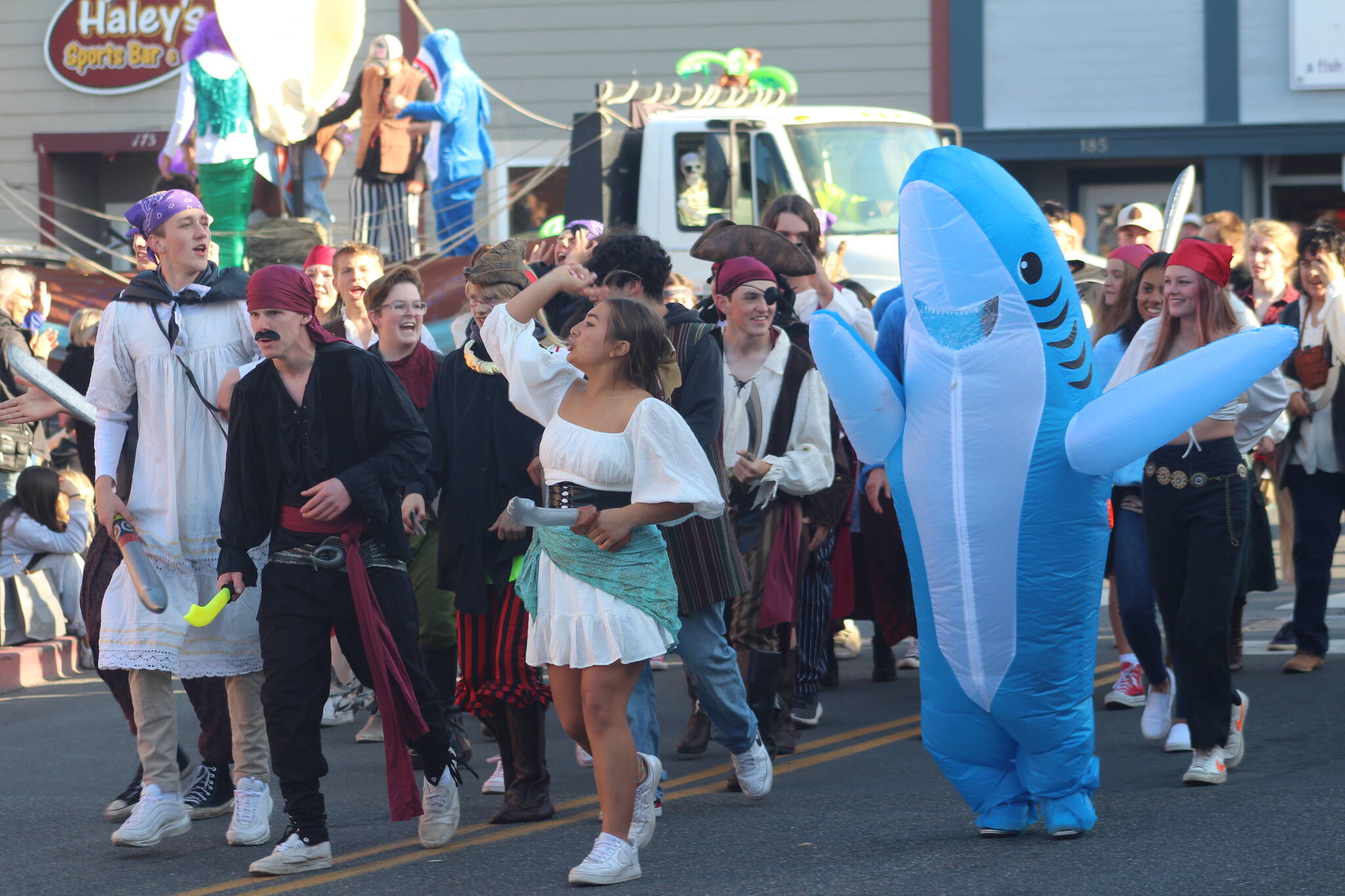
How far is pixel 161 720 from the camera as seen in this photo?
18.0 feet

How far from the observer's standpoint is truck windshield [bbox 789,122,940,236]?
42.3 feet

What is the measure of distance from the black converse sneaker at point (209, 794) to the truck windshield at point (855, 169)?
7.86 meters

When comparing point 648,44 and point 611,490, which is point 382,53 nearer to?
point 648,44

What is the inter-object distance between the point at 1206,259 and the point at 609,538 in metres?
2.41

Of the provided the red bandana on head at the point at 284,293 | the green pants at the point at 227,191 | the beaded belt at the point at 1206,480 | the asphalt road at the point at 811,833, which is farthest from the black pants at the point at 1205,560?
the green pants at the point at 227,191

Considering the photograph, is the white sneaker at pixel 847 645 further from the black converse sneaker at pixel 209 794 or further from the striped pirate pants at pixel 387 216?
the striped pirate pants at pixel 387 216

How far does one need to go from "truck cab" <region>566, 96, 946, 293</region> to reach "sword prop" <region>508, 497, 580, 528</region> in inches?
313

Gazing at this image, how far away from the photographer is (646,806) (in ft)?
16.5

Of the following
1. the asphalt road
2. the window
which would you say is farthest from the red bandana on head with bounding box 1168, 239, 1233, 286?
the window

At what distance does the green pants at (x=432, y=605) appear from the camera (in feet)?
21.1

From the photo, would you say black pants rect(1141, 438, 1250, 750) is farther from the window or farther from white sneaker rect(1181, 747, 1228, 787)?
the window

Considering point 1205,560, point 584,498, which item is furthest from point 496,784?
point 1205,560

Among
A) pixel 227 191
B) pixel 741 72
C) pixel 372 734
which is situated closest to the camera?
pixel 372 734

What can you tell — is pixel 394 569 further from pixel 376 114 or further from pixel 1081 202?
pixel 1081 202
